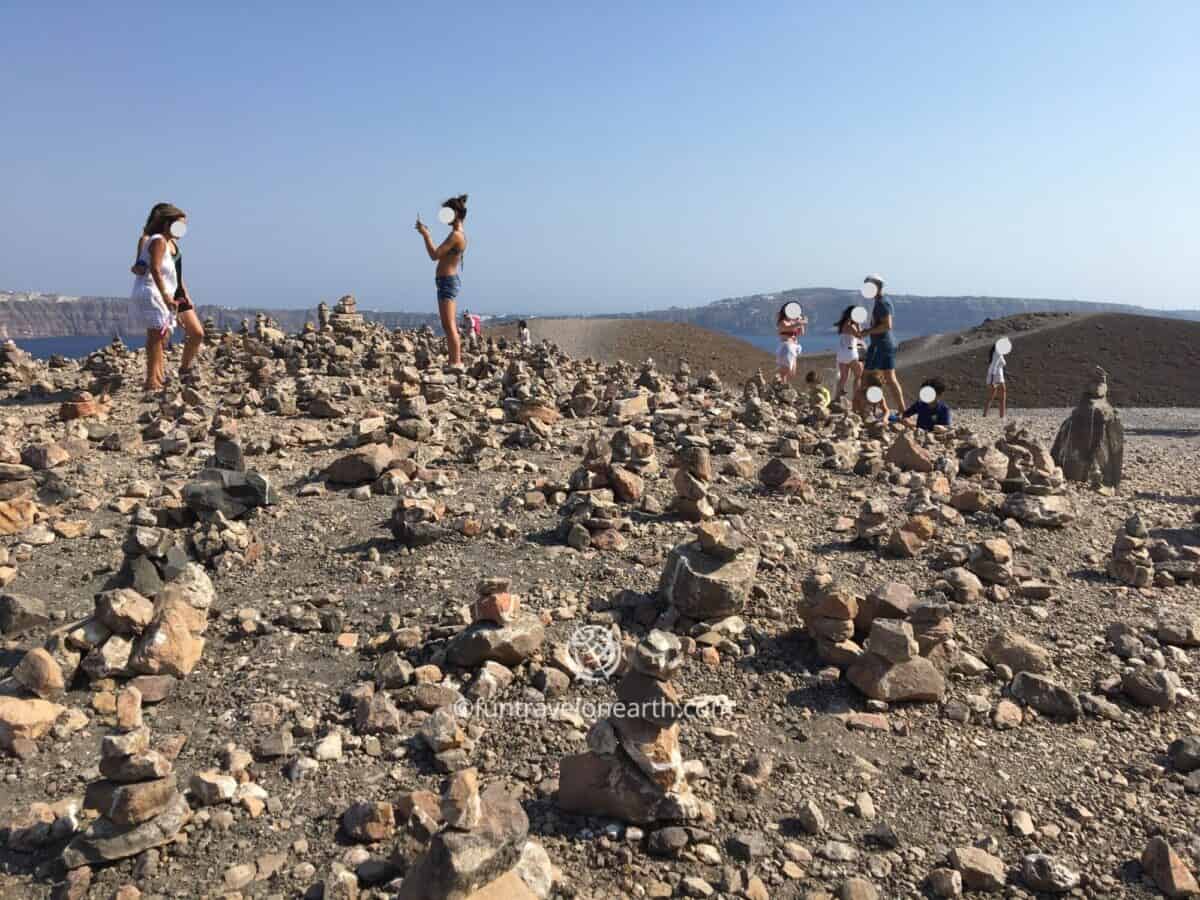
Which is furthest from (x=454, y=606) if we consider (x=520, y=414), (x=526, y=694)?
(x=520, y=414)

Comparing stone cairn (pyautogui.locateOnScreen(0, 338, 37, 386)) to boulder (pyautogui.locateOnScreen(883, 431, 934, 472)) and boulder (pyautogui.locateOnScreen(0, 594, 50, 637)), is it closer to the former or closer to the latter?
Answer: boulder (pyautogui.locateOnScreen(0, 594, 50, 637))

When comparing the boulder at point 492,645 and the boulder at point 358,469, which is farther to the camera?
the boulder at point 358,469

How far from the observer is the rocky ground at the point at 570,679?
2551 mm

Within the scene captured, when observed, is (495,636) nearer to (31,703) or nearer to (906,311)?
(31,703)

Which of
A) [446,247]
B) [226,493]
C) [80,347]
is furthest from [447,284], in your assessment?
[80,347]

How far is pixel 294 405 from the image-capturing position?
8.04 meters

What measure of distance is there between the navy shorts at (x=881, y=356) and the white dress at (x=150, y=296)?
838 centimetres

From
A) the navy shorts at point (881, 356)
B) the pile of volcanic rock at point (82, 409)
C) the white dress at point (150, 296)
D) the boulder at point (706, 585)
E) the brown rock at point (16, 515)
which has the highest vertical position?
the white dress at point (150, 296)

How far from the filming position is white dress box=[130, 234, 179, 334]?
8000 mm

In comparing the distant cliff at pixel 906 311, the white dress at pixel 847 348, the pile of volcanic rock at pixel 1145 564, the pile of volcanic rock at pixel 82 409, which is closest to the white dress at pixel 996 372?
the white dress at pixel 847 348

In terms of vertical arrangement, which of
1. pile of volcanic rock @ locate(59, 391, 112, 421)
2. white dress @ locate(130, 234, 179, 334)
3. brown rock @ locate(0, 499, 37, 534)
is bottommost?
brown rock @ locate(0, 499, 37, 534)

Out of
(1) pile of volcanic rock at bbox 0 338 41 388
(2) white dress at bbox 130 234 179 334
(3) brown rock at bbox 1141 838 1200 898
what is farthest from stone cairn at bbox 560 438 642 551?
(1) pile of volcanic rock at bbox 0 338 41 388

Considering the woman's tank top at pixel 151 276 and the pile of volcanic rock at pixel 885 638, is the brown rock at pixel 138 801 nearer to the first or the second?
the pile of volcanic rock at pixel 885 638

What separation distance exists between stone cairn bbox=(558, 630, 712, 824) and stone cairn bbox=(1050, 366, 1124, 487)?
24.7 feet
